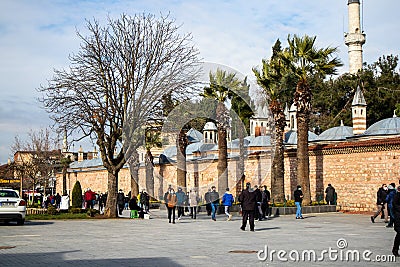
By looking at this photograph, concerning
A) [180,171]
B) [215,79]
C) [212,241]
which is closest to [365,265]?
[212,241]

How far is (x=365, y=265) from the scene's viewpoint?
9.95m

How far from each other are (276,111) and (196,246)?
1714 cm

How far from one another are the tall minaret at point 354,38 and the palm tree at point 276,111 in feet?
123

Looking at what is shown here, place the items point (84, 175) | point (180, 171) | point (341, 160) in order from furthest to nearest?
point (84, 175), point (180, 171), point (341, 160)

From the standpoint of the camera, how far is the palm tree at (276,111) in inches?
1156

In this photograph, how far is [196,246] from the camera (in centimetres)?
1320

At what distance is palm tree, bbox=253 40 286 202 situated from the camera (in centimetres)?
2936

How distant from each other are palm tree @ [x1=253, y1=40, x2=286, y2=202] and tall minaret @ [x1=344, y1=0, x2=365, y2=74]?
37.5m

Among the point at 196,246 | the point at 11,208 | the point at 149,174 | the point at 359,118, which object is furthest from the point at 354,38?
the point at 196,246

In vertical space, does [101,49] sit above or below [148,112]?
above

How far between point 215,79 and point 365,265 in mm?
24282

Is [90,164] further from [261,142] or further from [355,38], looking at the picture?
[355,38]

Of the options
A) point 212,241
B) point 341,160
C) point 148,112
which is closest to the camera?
point 212,241

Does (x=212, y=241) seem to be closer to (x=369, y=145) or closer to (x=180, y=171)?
(x=369, y=145)
